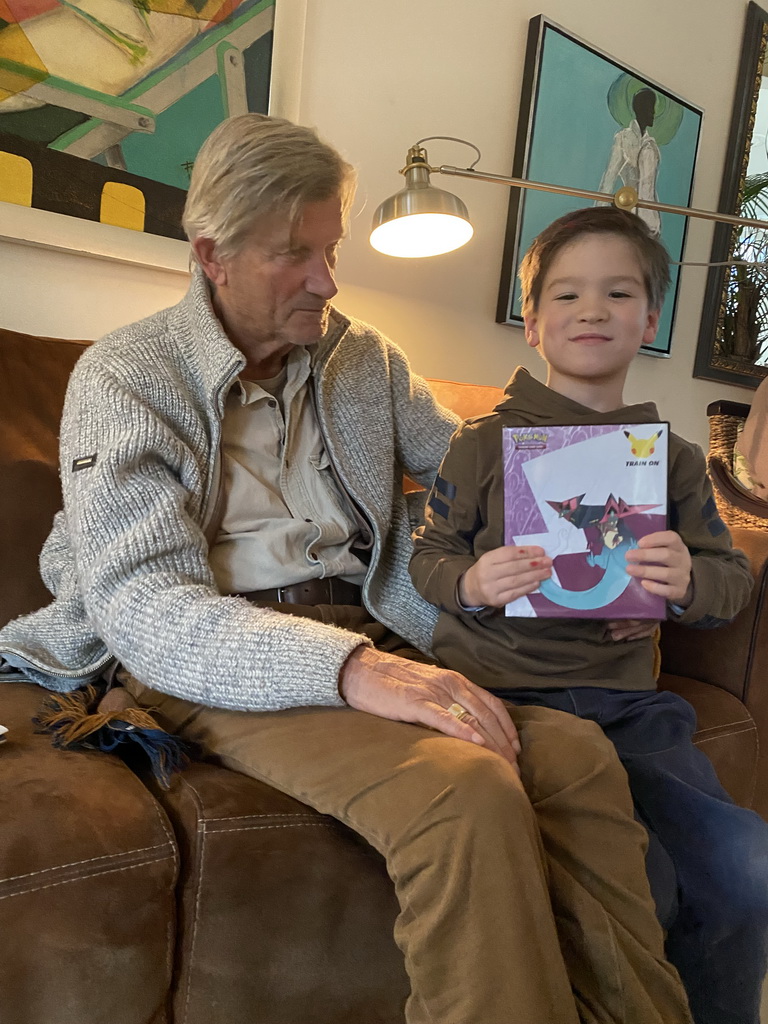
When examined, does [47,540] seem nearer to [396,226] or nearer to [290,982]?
[290,982]

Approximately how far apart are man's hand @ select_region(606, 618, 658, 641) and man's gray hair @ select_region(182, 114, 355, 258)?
0.71 meters

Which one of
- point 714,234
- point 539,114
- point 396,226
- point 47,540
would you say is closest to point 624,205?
point 396,226

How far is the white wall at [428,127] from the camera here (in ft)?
5.45

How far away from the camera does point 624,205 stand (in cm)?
152

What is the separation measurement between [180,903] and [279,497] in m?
0.57

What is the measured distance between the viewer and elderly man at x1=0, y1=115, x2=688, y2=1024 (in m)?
0.69

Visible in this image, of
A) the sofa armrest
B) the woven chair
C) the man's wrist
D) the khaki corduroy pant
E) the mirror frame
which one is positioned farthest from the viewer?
the mirror frame

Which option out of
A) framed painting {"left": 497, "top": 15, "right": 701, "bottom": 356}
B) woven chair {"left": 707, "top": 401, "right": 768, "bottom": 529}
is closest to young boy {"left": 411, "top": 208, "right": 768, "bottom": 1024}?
woven chair {"left": 707, "top": 401, "right": 768, "bottom": 529}

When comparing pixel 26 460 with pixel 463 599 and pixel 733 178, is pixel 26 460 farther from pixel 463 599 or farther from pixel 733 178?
pixel 733 178

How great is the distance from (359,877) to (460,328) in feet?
5.56

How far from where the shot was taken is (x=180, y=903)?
2.54ft

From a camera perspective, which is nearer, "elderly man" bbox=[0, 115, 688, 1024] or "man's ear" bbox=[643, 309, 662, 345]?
"elderly man" bbox=[0, 115, 688, 1024]

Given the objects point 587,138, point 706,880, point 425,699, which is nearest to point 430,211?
point 587,138

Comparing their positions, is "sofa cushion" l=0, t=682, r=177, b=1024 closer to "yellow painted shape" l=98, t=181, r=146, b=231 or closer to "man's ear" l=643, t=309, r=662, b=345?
"man's ear" l=643, t=309, r=662, b=345
